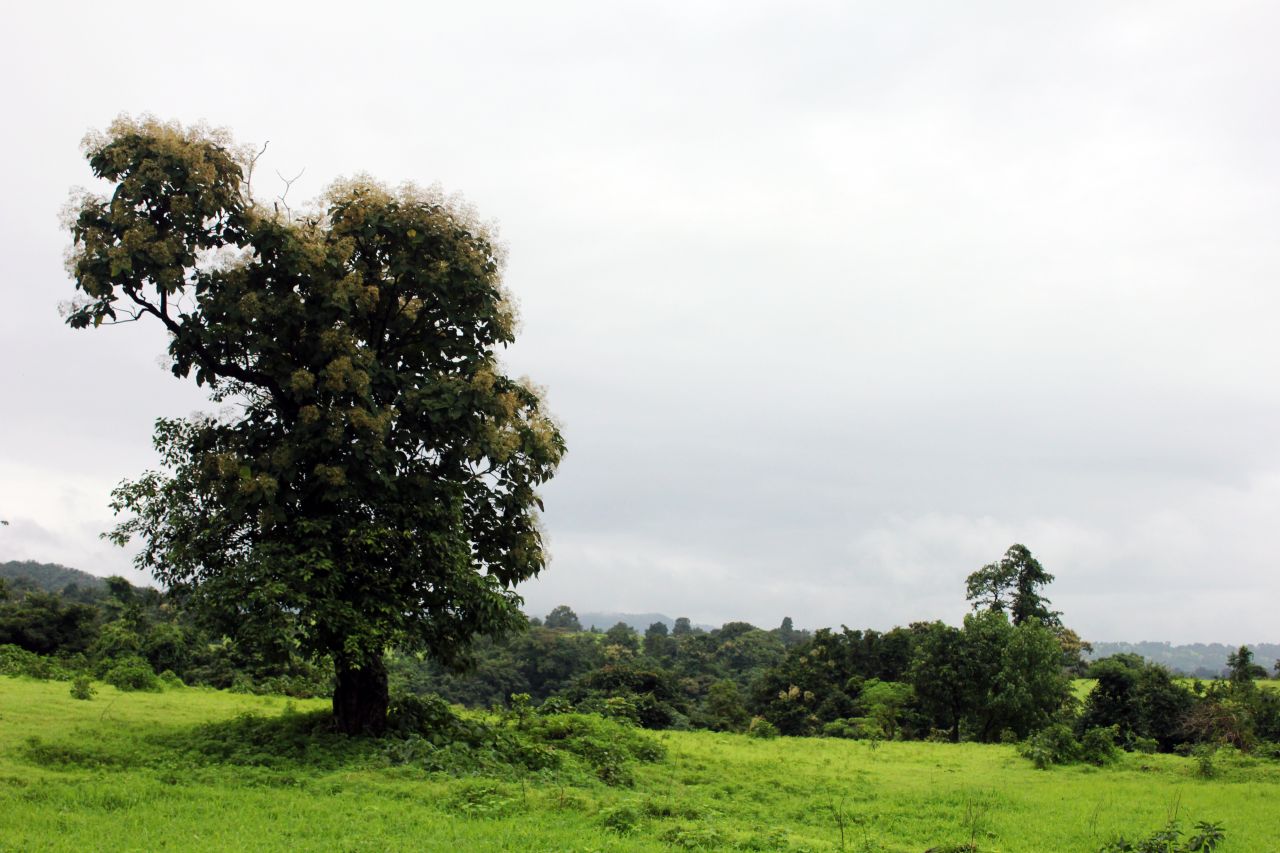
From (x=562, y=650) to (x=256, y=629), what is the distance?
58.9m

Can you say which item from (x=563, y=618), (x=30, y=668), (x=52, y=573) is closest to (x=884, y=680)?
(x=30, y=668)

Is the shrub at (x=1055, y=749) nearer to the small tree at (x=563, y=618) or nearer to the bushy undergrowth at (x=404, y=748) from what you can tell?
the bushy undergrowth at (x=404, y=748)

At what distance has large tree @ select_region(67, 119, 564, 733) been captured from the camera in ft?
51.3

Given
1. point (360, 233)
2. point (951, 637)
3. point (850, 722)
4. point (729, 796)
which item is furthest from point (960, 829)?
point (850, 722)

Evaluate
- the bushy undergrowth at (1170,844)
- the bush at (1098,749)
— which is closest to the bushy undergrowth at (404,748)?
the bushy undergrowth at (1170,844)

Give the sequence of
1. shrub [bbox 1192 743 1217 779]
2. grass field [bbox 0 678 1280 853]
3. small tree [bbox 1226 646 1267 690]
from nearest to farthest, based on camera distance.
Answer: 1. grass field [bbox 0 678 1280 853]
2. shrub [bbox 1192 743 1217 779]
3. small tree [bbox 1226 646 1267 690]

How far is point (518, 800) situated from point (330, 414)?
292 inches

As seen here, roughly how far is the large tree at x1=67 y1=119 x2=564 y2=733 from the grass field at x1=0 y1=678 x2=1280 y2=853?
8.37 ft

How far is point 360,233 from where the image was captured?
17516 millimetres

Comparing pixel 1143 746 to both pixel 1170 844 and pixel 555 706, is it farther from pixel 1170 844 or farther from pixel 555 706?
pixel 555 706

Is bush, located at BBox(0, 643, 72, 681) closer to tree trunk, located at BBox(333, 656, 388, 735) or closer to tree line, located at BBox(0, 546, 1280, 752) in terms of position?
tree line, located at BBox(0, 546, 1280, 752)

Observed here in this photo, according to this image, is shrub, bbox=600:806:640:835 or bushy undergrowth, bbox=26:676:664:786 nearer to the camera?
shrub, bbox=600:806:640:835

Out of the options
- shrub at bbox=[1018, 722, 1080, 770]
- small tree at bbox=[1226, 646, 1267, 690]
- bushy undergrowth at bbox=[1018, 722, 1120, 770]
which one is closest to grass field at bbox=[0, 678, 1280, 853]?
bushy undergrowth at bbox=[1018, 722, 1120, 770]

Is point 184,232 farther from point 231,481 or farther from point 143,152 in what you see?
point 231,481
